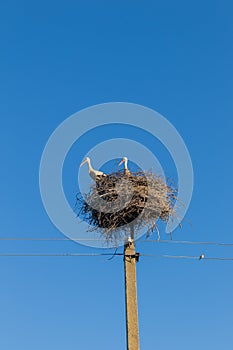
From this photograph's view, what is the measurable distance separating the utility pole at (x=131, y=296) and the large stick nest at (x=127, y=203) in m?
1.38

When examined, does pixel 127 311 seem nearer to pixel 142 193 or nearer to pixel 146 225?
pixel 146 225

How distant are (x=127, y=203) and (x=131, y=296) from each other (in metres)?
2.65

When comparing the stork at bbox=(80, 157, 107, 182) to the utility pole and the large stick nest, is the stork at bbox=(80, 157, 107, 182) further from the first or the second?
the utility pole

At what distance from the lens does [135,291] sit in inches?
295

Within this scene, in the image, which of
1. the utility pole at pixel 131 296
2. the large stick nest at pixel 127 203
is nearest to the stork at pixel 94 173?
the large stick nest at pixel 127 203

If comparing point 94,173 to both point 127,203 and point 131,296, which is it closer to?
point 127,203

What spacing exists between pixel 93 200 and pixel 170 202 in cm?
137

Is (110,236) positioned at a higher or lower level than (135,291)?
higher

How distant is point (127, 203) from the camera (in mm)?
9867

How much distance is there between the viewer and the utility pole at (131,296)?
23.3 feet

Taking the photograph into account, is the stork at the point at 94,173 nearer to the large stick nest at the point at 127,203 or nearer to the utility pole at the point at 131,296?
the large stick nest at the point at 127,203

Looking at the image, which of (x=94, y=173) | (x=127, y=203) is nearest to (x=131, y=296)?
(x=127, y=203)

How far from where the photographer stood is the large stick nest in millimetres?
9586

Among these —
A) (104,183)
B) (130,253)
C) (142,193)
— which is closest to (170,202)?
(142,193)
